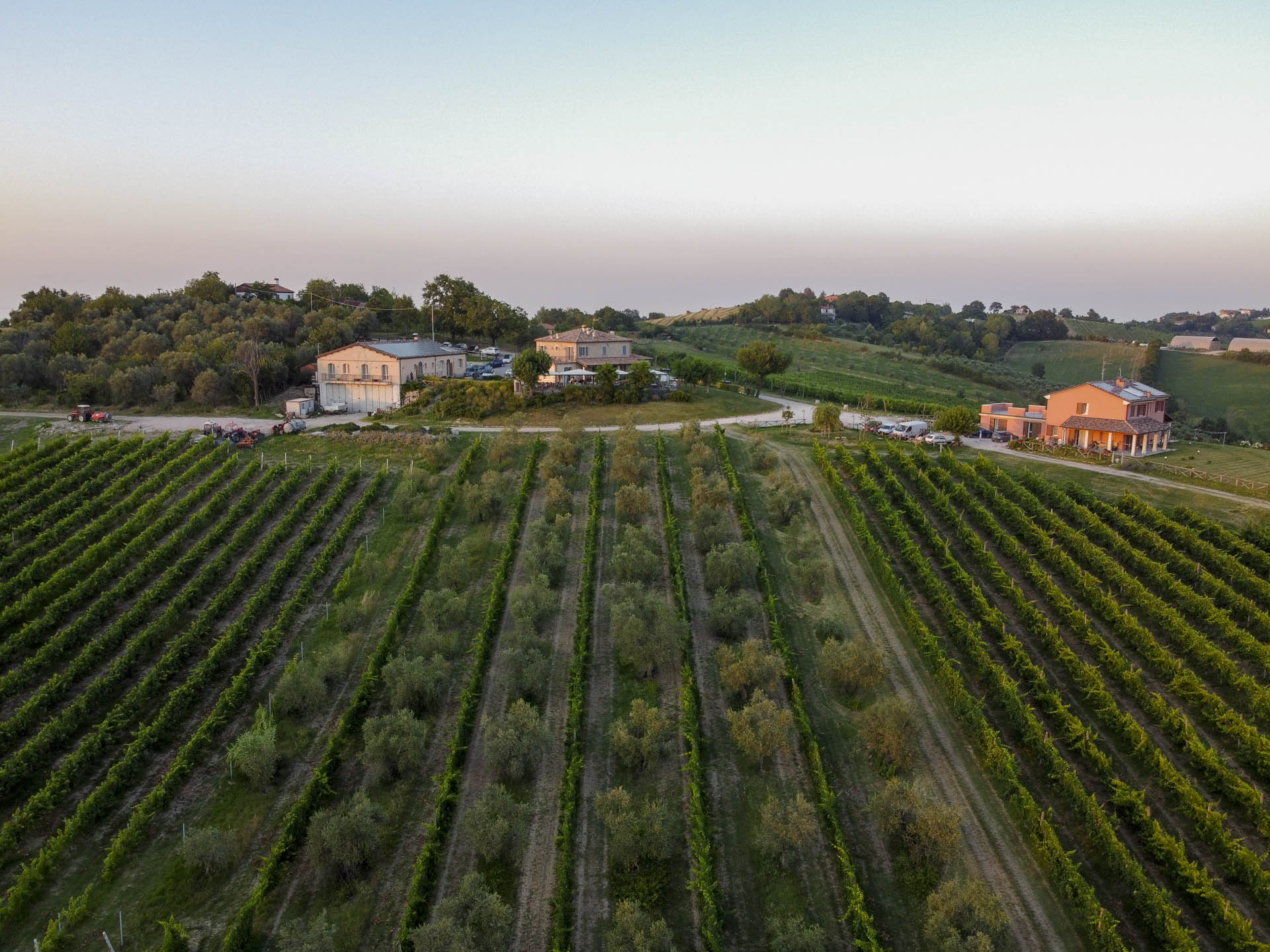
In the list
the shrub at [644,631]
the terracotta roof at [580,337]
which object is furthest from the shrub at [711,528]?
the terracotta roof at [580,337]

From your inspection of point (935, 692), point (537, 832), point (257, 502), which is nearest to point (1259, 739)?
point (935, 692)

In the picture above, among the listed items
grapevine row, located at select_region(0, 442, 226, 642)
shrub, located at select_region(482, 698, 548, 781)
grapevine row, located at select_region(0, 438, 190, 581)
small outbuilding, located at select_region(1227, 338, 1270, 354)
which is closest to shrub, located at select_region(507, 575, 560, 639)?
shrub, located at select_region(482, 698, 548, 781)

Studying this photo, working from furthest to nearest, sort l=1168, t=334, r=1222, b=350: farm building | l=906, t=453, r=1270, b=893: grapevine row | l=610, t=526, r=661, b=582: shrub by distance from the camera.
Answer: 1. l=1168, t=334, r=1222, b=350: farm building
2. l=610, t=526, r=661, b=582: shrub
3. l=906, t=453, r=1270, b=893: grapevine row

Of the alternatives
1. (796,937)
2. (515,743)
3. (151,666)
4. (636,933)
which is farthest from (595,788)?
(151,666)

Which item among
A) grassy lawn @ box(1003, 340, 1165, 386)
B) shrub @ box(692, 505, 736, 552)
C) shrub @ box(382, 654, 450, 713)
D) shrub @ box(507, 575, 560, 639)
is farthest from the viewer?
grassy lawn @ box(1003, 340, 1165, 386)

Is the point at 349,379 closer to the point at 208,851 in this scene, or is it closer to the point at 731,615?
the point at 731,615

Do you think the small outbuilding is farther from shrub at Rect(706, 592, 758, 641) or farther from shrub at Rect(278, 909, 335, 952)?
shrub at Rect(278, 909, 335, 952)

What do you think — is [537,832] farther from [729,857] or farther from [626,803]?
[729,857]
